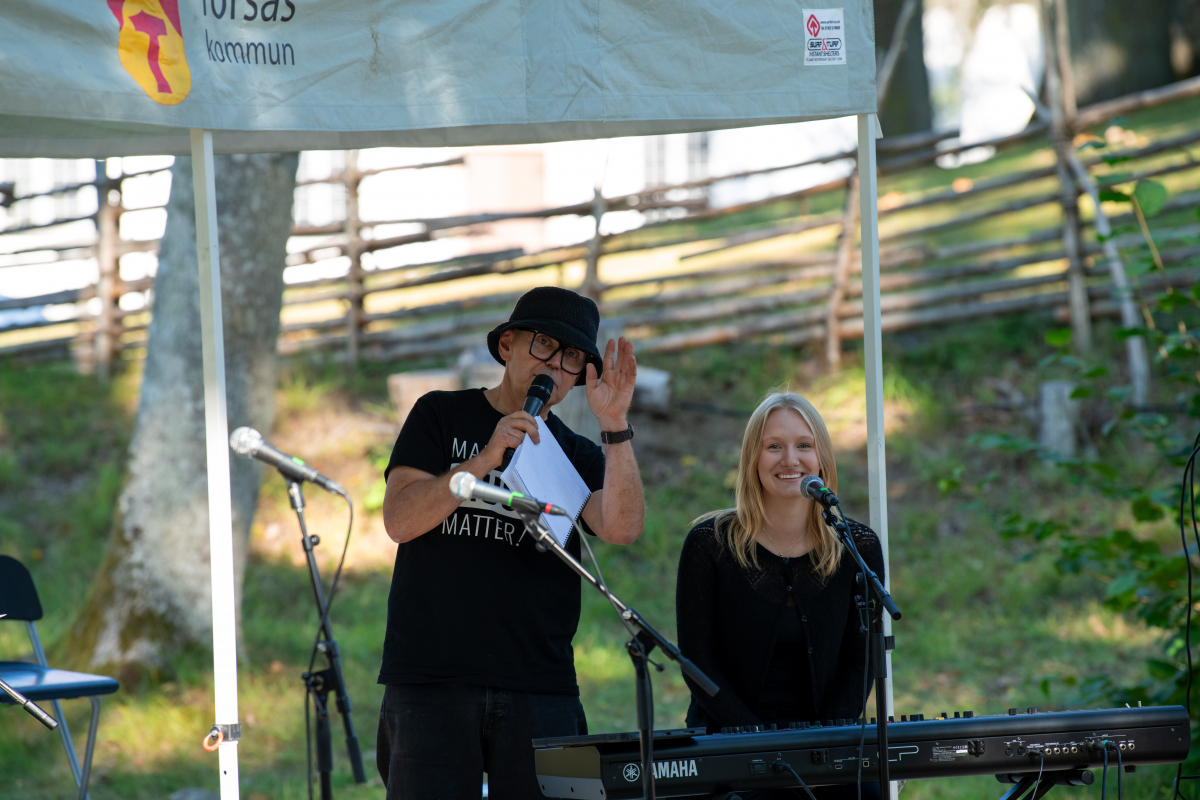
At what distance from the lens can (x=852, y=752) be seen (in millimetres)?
2383

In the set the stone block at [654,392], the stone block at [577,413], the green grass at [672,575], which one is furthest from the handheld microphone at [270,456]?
the stone block at [654,392]

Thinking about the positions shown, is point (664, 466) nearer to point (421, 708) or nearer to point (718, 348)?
point (718, 348)

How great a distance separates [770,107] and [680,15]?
349 millimetres

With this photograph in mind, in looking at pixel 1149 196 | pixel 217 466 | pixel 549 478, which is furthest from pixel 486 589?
pixel 1149 196

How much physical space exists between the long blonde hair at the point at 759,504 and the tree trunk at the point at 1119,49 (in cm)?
1322

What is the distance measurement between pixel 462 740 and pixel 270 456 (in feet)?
3.15

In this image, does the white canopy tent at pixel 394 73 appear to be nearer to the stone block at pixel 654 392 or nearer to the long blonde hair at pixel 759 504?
the long blonde hair at pixel 759 504

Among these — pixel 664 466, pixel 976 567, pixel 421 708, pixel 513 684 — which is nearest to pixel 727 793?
pixel 513 684

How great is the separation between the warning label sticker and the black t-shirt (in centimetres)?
133

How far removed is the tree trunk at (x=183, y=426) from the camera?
5523 millimetres

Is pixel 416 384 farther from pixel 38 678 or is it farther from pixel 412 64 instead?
pixel 412 64

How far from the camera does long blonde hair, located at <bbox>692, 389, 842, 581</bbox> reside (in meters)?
3.04

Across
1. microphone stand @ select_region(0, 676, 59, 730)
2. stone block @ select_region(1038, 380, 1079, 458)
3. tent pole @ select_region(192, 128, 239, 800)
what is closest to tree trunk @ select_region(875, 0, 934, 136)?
stone block @ select_region(1038, 380, 1079, 458)

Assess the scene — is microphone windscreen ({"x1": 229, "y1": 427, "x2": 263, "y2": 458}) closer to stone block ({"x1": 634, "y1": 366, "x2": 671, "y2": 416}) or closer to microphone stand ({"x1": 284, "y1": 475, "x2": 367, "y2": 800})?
microphone stand ({"x1": 284, "y1": 475, "x2": 367, "y2": 800})
